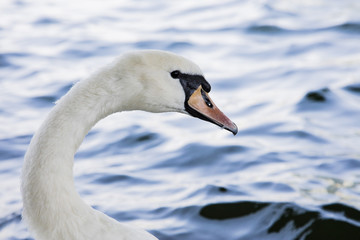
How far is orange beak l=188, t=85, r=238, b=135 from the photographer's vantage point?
11.2ft

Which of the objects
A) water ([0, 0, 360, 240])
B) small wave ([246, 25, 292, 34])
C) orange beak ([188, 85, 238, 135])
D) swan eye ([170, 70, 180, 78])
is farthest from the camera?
small wave ([246, 25, 292, 34])

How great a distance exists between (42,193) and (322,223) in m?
2.38

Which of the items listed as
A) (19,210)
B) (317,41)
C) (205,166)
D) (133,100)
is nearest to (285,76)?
(317,41)

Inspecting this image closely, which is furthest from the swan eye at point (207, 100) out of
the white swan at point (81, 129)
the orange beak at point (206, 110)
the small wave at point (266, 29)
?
the small wave at point (266, 29)

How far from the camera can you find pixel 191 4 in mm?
10766

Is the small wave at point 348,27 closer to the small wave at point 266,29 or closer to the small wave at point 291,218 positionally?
the small wave at point 266,29

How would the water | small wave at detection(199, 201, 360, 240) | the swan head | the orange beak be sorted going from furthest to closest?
the water, small wave at detection(199, 201, 360, 240), the orange beak, the swan head

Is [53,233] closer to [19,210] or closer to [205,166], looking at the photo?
[19,210]

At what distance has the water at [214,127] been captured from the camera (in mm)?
4914

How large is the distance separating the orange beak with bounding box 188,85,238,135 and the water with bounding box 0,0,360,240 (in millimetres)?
1391

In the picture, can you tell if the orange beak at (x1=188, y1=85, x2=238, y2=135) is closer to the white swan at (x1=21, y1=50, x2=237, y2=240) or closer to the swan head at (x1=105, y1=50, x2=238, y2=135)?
the swan head at (x1=105, y1=50, x2=238, y2=135)

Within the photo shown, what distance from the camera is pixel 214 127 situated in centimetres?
656

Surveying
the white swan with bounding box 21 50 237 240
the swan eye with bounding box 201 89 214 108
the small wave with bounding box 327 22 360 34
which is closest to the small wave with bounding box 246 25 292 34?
the small wave with bounding box 327 22 360 34

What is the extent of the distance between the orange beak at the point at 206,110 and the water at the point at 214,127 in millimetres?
1391
